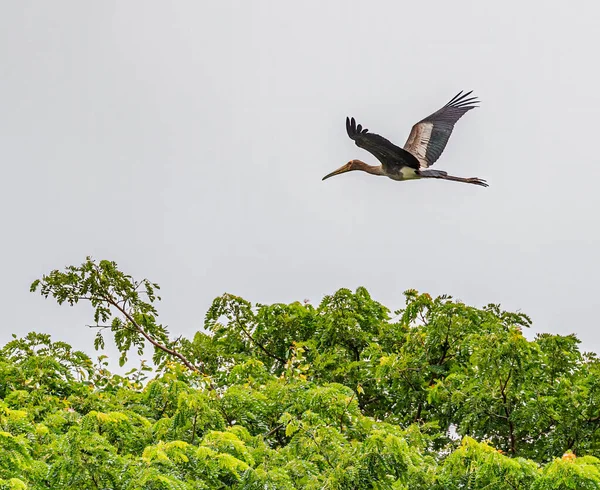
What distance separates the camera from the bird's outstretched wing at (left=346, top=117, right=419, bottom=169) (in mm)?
15359

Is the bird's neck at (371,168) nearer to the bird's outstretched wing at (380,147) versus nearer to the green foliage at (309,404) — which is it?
the bird's outstretched wing at (380,147)

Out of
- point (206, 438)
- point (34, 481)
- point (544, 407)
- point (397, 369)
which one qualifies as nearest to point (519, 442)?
point (544, 407)

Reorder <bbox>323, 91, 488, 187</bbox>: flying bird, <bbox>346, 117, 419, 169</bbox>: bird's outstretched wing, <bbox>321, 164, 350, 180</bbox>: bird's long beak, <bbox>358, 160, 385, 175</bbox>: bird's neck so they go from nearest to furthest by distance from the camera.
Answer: <bbox>346, 117, 419, 169</bbox>: bird's outstretched wing, <bbox>323, 91, 488, 187</bbox>: flying bird, <bbox>358, 160, 385, 175</bbox>: bird's neck, <bbox>321, 164, 350, 180</bbox>: bird's long beak

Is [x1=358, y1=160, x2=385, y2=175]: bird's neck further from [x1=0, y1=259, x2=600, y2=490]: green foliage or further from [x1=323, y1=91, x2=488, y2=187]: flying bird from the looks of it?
[x1=0, y1=259, x2=600, y2=490]: green foliage

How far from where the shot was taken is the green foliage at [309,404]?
1040cm

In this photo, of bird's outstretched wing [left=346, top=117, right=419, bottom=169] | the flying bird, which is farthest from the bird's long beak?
bird's outstretched wing [left=346, top=117, right=419, bottom=169]

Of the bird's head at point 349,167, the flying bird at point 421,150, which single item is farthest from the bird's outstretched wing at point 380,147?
the bird's head at point 349,167

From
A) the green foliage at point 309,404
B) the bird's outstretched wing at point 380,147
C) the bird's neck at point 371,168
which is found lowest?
the green foliage at point 309,404

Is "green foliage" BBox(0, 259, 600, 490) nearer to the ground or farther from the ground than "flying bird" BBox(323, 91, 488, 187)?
nearer to the ground

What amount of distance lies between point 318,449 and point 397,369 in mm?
4579

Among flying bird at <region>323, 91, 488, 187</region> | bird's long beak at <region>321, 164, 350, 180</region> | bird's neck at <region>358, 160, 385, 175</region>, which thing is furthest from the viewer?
bird's long beak at <region>321, 164, 350, 180</region>

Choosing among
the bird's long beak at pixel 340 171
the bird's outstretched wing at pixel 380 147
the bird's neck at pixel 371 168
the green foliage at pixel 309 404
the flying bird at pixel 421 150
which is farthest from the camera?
the bird's long beak at pixel 340 171

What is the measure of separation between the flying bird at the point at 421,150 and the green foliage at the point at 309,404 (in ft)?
6.38

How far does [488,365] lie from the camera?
44.7 feet
